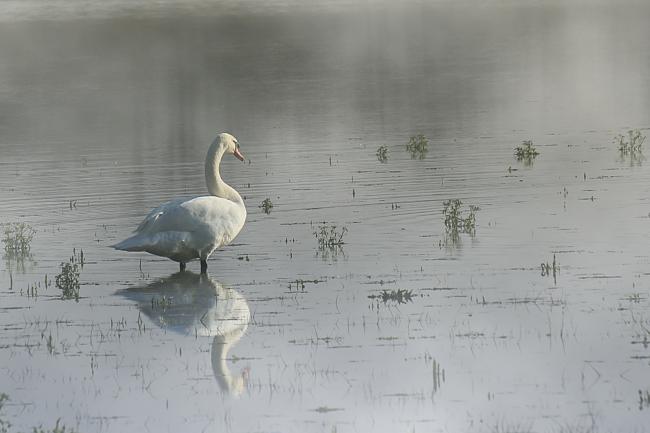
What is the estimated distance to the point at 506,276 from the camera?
16516mm

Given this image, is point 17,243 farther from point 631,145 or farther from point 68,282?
point 631,145

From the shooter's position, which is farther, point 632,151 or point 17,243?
point 632,151

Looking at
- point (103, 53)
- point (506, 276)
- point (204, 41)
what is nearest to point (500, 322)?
point (506, 276)

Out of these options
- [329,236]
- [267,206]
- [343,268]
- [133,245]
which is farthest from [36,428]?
[267,206]

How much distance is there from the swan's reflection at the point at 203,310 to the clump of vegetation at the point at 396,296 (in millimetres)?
1499

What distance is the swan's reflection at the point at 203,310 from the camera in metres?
12.9

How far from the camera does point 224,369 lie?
12.7 meters

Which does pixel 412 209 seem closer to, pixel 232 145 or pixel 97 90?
pixel 232 145

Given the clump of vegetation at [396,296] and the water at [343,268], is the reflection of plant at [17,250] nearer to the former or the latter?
the water at [343,268]

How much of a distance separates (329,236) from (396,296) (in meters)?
4.52

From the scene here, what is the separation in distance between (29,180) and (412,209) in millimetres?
9369

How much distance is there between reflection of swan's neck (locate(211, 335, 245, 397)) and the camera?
12.1 metres

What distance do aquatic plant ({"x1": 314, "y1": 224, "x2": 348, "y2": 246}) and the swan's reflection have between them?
82.9 inches

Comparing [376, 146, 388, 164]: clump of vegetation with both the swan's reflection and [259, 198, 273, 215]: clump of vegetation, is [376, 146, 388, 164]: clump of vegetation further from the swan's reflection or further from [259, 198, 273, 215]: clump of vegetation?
the swan's reflection
